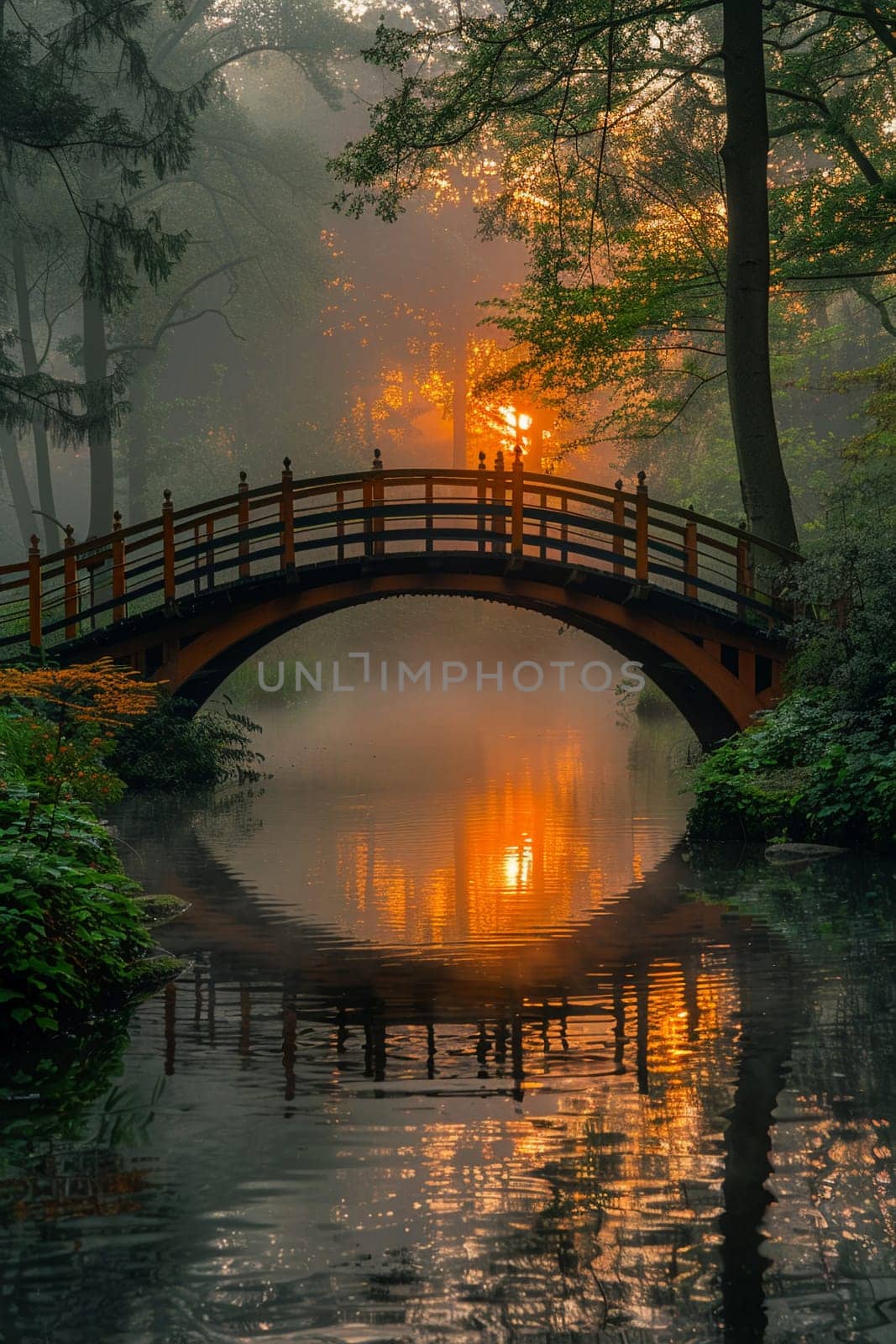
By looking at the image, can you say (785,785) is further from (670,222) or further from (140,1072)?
(670,222)

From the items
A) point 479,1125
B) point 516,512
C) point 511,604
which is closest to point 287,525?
point 516,512

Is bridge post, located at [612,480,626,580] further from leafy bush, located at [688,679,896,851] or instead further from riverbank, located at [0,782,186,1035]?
riverbank, located at [0,782,186,1035]

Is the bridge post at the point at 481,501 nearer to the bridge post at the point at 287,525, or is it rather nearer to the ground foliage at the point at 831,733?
the bridge post at the point at 287,525

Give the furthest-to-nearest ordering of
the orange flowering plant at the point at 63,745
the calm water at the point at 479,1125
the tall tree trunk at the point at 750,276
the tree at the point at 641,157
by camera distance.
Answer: the tall tree trunk at the point at 750,276
the tree at the point at 641,157
the orange flowering plant at the point at 63,745
the calm water at the point at 479,1125

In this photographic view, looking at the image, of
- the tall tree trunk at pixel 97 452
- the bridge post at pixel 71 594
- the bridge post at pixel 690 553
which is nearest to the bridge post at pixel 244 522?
the bridge post at pixel 71 594

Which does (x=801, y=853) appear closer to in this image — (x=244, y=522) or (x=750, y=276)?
(x=750, y=276)

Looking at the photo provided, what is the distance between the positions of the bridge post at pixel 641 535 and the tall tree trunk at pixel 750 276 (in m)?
1.25

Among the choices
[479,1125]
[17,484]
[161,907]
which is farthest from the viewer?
[17,484]

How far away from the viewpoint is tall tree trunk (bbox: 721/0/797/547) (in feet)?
61.8

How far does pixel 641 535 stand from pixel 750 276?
3.40 m

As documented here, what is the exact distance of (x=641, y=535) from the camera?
1953 cm

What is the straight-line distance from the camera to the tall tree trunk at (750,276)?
1884 centimetres

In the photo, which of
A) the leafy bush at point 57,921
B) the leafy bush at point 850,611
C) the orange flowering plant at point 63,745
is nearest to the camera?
the leafy bush at point 57,921

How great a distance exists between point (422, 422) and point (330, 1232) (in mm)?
61292
